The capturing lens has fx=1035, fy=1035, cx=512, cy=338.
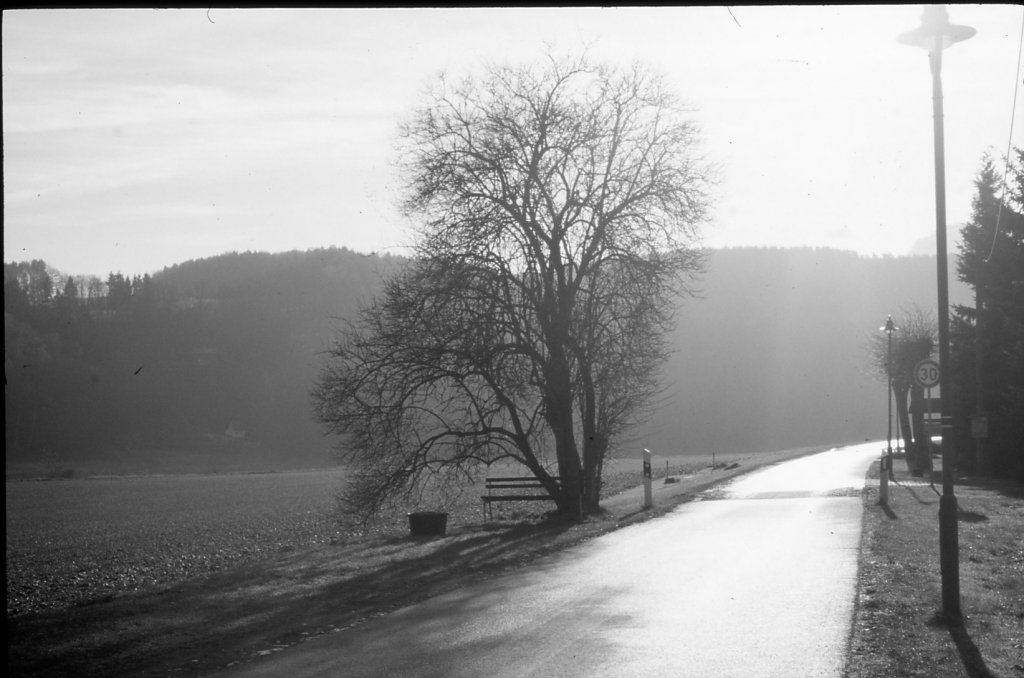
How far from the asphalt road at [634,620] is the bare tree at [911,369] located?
2313 cm

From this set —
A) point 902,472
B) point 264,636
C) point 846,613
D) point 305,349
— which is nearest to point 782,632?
point 846,613

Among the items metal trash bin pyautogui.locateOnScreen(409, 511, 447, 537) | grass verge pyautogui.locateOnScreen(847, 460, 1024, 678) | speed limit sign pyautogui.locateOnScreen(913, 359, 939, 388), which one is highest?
speed limit sign pyautogui.locateOnScreen(913, 359, 939, 388)

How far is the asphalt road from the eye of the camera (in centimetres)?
882

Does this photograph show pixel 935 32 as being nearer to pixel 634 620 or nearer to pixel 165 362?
pixel 634 620

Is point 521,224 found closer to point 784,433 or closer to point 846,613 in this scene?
point 846,613

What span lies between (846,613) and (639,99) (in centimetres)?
1775

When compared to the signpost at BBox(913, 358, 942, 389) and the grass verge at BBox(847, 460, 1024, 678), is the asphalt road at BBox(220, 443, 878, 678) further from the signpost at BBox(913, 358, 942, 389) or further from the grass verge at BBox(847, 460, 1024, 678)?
the signpost at BBox(913, 358, 942, 389)

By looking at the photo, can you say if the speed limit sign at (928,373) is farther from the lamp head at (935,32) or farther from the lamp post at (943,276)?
the lamp head at (935,32)

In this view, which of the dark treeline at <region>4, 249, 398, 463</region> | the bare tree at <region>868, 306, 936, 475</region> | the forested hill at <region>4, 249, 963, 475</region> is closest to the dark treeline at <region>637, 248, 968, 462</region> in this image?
the forested hill at <region>4, 249, 963, 475</region>

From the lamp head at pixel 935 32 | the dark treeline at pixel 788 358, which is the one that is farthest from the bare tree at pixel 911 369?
the dark treeline at pixel 788 358

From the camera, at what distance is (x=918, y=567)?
14.6 m

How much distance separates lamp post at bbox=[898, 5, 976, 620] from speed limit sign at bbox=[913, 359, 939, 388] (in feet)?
16.6

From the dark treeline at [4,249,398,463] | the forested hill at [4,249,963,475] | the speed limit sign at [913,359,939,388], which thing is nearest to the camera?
the speed limit sign at [913,359,939,388]

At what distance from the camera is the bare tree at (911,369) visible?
40.4m
